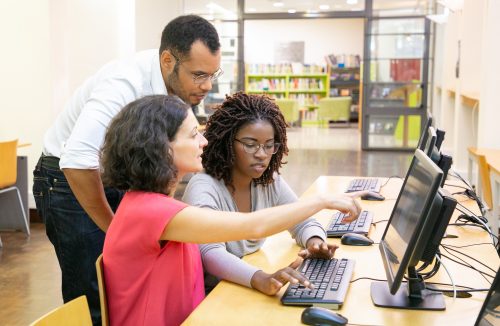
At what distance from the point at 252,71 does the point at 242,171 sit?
14.8 meters

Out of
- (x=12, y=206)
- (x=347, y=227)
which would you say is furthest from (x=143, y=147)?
(x=12, y=206)

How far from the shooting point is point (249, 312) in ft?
5.64

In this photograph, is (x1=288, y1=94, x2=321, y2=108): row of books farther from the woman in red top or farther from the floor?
the woman in red top

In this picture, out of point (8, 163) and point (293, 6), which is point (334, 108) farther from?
point (8, 163)

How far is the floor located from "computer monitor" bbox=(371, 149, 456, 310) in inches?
96.4

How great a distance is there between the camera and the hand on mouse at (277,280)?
178 cm

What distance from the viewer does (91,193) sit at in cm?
212

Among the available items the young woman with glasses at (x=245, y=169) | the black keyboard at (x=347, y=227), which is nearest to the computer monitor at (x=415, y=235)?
the young woman with glasses at (x=245, y=169)

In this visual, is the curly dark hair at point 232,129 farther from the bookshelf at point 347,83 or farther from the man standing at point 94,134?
the bookshelf at point 347,83

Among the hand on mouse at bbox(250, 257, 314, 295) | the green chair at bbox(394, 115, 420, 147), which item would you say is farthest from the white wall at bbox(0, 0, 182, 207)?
the green chair at bbox(394, 115, 420, 147)

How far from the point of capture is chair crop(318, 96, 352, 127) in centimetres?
1619

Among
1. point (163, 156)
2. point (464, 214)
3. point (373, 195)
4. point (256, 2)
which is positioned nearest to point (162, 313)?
point (163, 156)

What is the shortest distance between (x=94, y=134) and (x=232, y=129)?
522 mm

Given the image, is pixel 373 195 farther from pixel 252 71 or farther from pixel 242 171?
pixel 252 71
